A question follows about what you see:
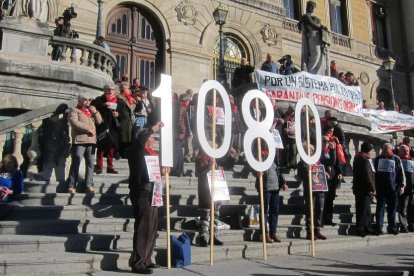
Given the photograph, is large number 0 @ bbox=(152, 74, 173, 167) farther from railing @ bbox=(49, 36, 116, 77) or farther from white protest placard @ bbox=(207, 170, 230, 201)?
railing @ bbox=(49, 36, 116, 77)

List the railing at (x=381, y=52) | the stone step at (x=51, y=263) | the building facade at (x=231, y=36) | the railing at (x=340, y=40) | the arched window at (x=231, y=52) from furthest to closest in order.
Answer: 1. the railing at (x=381, y=52)
2. the railing at (x=340, y=40)
3. the arched window at (x=231, y=52)
4. the building facade at (x=231, y=36)
5. the stone step at (x=51, y=263)

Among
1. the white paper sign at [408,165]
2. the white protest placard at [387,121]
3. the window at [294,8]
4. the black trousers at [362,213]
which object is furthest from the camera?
the window at [294,8]

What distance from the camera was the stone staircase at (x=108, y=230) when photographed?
5.14 meters

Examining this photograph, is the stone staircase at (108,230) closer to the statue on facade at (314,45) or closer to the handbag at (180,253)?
the handbag at (180,253)

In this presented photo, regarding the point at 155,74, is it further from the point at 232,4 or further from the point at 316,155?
the point at 316,155

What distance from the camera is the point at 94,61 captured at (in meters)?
11.9

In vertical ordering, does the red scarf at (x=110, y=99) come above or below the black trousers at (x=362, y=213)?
above

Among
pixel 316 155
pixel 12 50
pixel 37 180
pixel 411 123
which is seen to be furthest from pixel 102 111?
pixel 411 123

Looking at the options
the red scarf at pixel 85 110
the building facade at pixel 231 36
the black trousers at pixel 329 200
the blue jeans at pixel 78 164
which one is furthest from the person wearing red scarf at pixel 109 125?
the building facade at pixel 231 36

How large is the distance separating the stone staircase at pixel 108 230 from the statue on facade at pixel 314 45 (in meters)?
6.67

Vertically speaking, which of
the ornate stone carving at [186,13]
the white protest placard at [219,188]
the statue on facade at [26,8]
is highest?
the ornate stone carving at [186,13]

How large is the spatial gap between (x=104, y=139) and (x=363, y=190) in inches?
202

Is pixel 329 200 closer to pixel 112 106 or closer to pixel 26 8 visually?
pixel 112 106

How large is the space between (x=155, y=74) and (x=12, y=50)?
9055 mm
